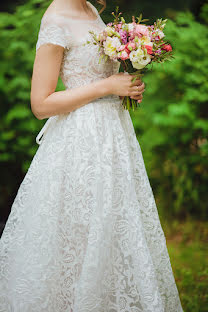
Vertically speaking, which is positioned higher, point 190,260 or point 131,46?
point 131,46

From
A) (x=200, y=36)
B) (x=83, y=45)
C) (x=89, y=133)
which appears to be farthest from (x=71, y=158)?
(x=200, y=36)

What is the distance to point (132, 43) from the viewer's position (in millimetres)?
1711

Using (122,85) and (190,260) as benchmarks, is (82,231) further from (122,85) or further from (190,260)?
(190,260)

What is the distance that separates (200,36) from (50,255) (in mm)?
3030

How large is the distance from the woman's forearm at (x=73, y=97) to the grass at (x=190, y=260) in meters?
1.72

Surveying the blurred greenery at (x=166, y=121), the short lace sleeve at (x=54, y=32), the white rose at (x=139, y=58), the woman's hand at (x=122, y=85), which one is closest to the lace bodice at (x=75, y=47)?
the short lace sleeve at (x=54, y=32)

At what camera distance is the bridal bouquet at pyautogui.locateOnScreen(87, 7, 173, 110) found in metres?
1.71

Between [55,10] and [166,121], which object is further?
[166,121]

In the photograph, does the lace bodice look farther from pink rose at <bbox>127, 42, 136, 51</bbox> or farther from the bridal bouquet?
pink rose at <bbox>127, 42, 136, 51</bbox>

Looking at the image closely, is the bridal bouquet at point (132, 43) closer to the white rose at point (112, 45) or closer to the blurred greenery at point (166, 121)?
the white rose at point (112, 45)

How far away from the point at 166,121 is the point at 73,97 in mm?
2154

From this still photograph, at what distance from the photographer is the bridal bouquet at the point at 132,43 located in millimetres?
1707

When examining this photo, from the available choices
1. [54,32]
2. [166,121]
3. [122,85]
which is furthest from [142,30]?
[166,121]

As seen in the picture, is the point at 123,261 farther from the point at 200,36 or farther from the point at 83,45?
the point at 200,36
